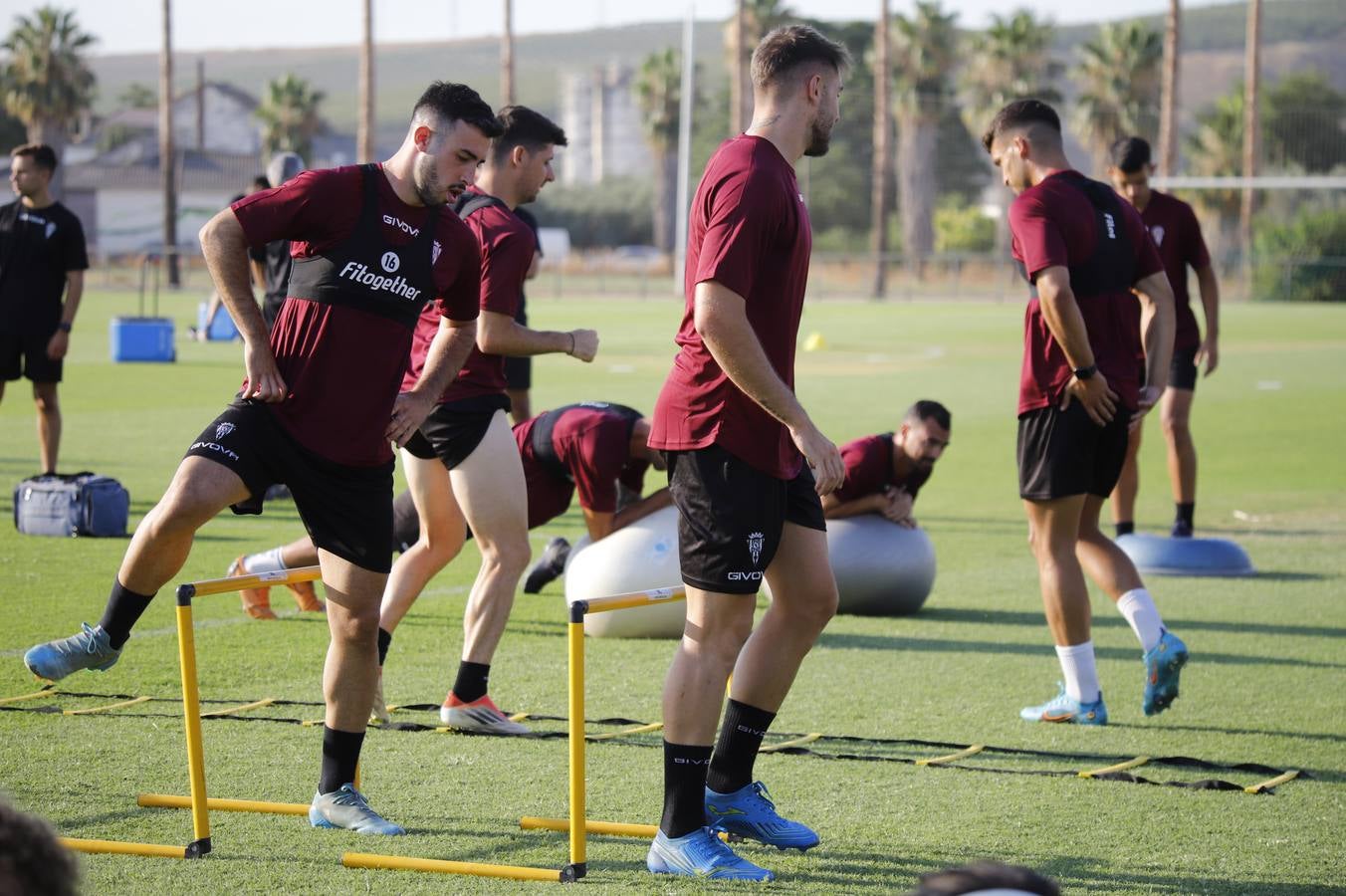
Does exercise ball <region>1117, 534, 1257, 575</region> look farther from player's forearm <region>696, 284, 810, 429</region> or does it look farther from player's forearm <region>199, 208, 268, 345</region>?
player's forearm <region>199, 208, 268, 345</region>

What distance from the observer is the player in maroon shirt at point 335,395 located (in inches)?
199

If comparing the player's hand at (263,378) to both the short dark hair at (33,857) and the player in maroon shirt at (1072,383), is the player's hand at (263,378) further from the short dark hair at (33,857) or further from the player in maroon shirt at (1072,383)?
the player in maroon shirt at (1072,383)

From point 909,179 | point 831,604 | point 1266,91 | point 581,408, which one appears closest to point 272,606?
point 581,408

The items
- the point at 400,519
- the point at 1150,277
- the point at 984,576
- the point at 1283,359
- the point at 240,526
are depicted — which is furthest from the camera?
the point at 1283,359

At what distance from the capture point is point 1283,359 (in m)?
29.5

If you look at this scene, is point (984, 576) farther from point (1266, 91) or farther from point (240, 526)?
point (1266, 91)

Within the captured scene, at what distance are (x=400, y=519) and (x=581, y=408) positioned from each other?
1.13m

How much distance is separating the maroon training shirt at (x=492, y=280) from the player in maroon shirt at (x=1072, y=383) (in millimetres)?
2114

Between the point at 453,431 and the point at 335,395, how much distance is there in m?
1.42

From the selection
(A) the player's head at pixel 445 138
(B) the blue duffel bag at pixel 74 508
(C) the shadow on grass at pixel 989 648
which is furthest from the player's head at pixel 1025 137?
(B) the blue duffel bag at pixel 74 508

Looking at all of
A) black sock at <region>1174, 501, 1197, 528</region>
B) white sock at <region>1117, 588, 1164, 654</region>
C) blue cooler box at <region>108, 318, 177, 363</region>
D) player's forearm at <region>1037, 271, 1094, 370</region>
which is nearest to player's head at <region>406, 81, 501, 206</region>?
player's forearm at <region>1037, 271, 1094, 370</region>

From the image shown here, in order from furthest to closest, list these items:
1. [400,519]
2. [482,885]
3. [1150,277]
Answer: [400,519] → [1150,277] → [482,885]

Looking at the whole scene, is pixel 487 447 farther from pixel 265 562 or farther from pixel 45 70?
pixel 45 70

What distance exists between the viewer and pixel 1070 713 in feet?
22.7
